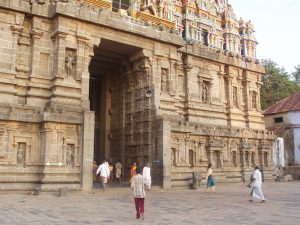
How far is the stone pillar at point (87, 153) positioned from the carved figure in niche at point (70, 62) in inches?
111

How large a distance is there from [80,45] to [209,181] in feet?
36.3

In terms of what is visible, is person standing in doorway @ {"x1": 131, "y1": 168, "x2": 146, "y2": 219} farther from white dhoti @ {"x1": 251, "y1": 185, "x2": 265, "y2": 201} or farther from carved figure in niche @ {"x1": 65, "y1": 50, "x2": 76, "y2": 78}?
carved figure in niche @ {"x1": 65, "y1": 50, "x2": 76, "y2": 78}

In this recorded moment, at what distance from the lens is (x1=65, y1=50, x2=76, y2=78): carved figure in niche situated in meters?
20.2

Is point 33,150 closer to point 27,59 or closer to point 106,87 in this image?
point 27,59

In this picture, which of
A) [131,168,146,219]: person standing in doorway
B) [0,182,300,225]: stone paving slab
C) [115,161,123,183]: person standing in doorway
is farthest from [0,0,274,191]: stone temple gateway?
[131,168,146,219]: person standing in doorway

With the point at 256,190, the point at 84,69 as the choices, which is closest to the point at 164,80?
the point at 84,69

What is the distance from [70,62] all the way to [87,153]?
17.9 ft

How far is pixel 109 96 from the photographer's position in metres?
27.2

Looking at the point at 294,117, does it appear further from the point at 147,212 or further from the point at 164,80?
the point at 147,212

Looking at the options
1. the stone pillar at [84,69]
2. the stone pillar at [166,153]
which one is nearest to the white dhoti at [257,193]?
the stone pillar at [166,153]

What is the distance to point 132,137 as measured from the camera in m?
23.8

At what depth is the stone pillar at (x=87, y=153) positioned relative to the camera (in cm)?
1836

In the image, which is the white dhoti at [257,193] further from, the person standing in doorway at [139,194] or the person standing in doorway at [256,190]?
the person standing in doorway at [139,194]

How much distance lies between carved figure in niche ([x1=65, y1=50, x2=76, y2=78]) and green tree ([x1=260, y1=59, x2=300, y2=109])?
1626 inches
